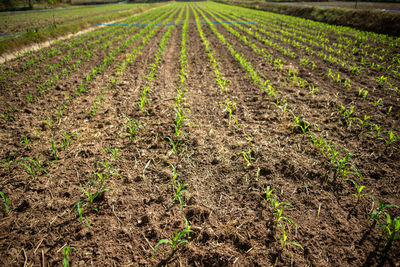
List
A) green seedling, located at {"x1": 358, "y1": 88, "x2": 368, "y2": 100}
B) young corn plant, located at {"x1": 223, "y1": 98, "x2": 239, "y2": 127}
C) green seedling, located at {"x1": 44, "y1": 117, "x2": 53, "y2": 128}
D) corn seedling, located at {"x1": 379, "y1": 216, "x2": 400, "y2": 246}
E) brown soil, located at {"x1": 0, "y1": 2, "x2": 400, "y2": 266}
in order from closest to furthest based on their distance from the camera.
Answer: corn seedling, located at {"x1": 379, "y1": 216, "x2": 400, "y2": 246}, brown soil, located at {"x1": 0, "y1": 2, "x2": 400, "y2": 266}, green seedling, located at {"x1": 44, "y1": 117, "x2": 53, "y2": 128}, young corn plant, located at {"x1": 223, "y1": 98, "x2": 239, "y2": 127}, green seedling, located at {"x1": 358, "y1": 88, "x2": 368, "y2": 100}

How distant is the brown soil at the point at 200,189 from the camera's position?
70.8 inches

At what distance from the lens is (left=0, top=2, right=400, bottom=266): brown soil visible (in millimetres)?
1799

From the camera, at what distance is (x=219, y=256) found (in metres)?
1.78

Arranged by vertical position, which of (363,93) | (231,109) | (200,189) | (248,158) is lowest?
(200,189)

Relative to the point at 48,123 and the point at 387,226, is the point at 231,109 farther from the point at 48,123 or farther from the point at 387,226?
the point at 48,123

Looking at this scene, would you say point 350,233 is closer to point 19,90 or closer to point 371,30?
point 19,90

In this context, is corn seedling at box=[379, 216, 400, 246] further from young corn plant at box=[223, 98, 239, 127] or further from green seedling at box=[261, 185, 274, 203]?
young corn plant at box=[223, 98, 239, 127]

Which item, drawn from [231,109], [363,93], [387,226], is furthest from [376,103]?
[387,226]

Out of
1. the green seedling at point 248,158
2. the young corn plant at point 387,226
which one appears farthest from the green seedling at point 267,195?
the young corn plant at point 387,226

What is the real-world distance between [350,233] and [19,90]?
778 cm

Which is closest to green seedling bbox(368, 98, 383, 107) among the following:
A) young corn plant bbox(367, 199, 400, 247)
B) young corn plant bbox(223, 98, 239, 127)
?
young corn plant bbox(223, 98, 239, 127)

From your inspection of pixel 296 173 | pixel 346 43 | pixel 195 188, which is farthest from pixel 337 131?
pixel 346 43

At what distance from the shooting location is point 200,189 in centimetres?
245

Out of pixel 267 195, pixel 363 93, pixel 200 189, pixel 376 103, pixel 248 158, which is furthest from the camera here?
pixel 363 93
